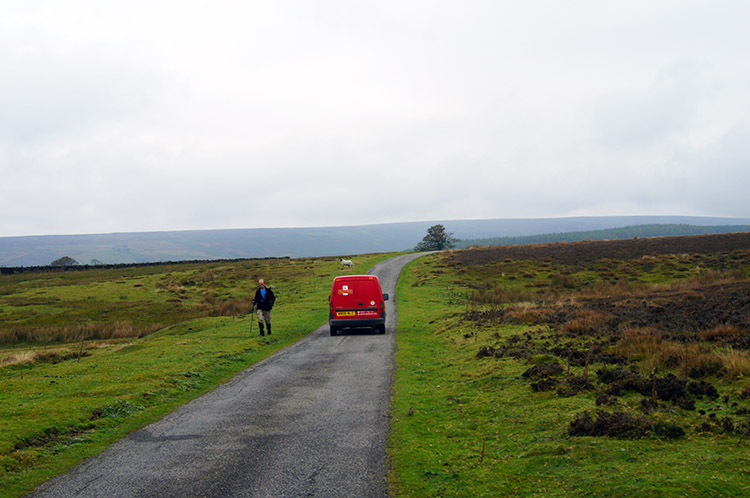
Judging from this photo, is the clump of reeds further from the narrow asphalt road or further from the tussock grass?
the narrow asphalt road

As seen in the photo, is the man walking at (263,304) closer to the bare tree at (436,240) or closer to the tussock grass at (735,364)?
the tussock grass at (735,364)

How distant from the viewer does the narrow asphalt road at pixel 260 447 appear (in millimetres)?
7094

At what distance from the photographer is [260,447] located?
8703mm

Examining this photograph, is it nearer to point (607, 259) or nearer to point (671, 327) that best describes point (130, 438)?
point (671, 327)

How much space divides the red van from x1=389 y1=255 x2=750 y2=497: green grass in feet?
30.0

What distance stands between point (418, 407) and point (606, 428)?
4.16 m

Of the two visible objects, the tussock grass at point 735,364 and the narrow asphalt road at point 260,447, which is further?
the tussock grass at point 735,364

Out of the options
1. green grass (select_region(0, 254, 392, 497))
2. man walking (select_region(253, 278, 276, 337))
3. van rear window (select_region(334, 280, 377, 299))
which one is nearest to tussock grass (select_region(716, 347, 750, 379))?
green grass (select_region(0, 254, 392, 497))

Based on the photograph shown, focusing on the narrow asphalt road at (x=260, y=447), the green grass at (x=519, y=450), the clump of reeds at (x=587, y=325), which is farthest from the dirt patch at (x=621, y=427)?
A: the clump of reeds at (x=587, y=325)

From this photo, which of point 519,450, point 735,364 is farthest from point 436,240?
point 519,450

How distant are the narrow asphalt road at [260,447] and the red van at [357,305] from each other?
884 cm

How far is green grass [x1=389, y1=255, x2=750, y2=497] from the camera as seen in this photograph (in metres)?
6.20

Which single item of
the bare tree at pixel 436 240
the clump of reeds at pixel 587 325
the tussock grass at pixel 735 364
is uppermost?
the bare tree at pixel 436 240

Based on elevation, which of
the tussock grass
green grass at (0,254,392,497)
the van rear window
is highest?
the van rear window
